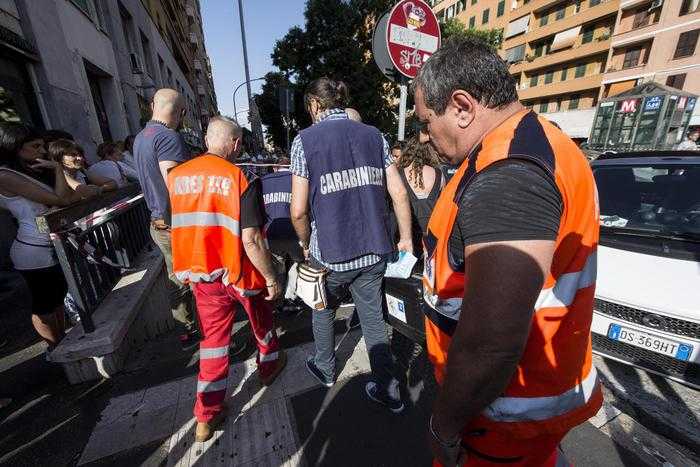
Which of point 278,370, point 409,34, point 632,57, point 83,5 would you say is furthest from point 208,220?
point 632,57

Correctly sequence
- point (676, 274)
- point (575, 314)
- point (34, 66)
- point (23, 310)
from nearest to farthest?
point (575, 314)
point (676, 274)
point (23, 310)
point (34, 66)

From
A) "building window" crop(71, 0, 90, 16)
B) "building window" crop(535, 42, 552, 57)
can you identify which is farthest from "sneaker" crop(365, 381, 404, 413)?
"building window" crop(535, 42, 552, 57)

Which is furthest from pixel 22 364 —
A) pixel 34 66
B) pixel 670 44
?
pixel 670 44

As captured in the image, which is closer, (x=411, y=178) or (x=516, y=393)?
(x=516, y=393)

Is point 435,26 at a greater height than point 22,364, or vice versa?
point 435,26

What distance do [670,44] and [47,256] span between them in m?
34.6

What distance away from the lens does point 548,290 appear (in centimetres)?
87

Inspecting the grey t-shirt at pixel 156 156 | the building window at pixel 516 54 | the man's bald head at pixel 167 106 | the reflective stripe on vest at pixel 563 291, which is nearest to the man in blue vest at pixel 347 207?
the reflective stripe on vest at pixel 563 291

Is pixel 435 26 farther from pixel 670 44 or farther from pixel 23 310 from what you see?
pixel 670 44

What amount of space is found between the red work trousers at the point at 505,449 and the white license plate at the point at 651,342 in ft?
5.81

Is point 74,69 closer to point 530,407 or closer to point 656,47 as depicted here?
point 530,407

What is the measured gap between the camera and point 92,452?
2061 mm

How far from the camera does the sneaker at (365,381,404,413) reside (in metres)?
2.24

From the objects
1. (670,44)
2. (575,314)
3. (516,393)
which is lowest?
(516,393)
